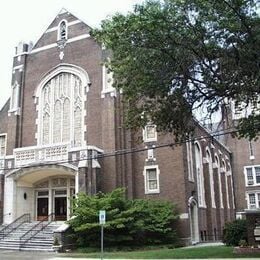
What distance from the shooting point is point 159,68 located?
19.5 meters

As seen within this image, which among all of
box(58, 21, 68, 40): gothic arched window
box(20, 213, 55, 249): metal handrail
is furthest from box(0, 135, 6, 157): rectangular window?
box(58, 21, 68, 40): gothic arched window

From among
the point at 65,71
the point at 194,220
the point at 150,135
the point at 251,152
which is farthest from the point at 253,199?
the point at 65,71

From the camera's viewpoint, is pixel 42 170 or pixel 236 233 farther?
pixel 42 170

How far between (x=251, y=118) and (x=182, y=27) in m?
5.78

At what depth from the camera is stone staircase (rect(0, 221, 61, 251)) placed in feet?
94.2

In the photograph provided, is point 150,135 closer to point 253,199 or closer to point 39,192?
point 39,192

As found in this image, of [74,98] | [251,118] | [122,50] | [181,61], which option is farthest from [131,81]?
[74,98]

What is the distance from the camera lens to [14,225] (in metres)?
34.2

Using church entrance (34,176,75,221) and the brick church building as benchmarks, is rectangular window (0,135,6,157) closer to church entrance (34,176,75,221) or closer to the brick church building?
the brick church building

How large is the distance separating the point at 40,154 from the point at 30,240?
717cm

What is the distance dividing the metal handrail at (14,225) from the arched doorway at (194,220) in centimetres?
1296

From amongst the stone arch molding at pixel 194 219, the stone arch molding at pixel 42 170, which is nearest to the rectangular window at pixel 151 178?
the stone arch molding at pixel 194 219

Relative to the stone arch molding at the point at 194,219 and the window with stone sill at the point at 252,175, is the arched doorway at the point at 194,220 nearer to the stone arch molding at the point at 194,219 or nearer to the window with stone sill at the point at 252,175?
the stone arch molding at the point at 194,219

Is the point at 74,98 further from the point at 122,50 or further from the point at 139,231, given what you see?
the point at 122,50
